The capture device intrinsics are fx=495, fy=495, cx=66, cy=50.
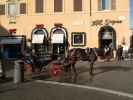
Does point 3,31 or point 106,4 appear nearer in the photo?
point 106,4

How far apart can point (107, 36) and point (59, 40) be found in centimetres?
513

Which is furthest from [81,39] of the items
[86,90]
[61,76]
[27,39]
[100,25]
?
[86,90]

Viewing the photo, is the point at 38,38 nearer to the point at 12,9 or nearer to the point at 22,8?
the point at 22,8

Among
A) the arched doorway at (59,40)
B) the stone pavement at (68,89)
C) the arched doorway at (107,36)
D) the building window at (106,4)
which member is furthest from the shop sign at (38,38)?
the stone pavement at (68,89)

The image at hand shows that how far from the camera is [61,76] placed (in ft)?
85.8

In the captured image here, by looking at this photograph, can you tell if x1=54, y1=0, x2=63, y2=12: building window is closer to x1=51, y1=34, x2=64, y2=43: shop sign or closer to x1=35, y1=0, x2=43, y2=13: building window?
x1=35, y1=0, x2=43, y2=13: building window

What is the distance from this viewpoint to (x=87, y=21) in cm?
5256

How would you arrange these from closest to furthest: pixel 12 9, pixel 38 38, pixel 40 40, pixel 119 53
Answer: pixel 119 53
pixel 40 40
pixel 38 38
pixel 12 9

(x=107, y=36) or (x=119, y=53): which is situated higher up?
(x=107, y=36)

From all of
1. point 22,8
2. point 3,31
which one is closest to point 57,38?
point 22,8

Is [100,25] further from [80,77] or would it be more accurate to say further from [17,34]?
[80,77]

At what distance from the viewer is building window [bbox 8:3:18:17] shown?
55.3m

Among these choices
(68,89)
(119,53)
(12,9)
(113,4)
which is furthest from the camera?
(12,9)

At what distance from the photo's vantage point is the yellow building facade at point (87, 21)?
169 ft
